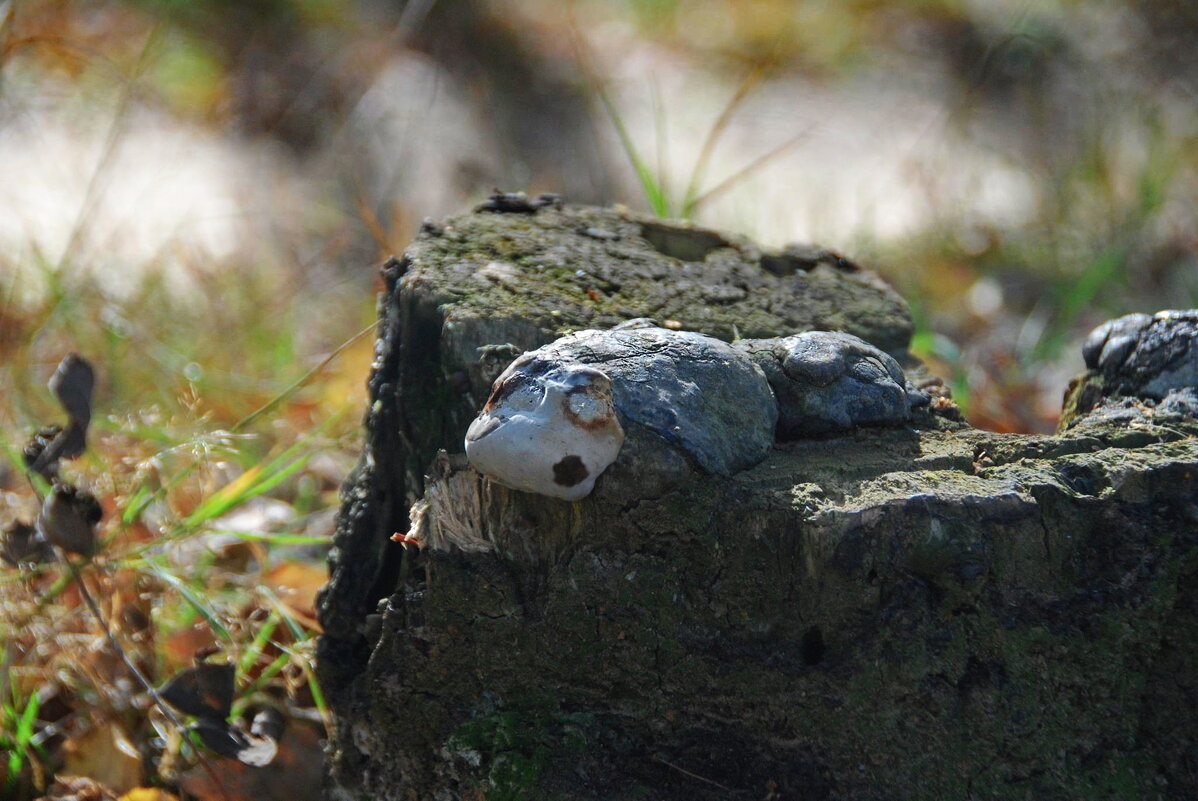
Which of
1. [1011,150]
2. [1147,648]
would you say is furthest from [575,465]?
→ [1011,150]

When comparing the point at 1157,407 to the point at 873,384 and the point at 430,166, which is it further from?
the point at 430,166

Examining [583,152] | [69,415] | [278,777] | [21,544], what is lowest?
[278,777]

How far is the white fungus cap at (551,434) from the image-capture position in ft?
3.87

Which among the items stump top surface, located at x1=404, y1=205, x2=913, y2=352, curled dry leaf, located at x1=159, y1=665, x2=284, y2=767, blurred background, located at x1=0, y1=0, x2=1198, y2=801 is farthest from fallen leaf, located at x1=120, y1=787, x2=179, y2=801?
stump top surface, located at x1=404, y1=205, x2=913, y2=352

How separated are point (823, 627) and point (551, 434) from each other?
1.38 ft

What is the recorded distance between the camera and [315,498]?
106 inches

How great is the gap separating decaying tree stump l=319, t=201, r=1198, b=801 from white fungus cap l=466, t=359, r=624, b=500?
2.6 inches

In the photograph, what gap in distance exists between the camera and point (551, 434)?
118 centimetres

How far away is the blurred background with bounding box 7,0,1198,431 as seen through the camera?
11.0 feet

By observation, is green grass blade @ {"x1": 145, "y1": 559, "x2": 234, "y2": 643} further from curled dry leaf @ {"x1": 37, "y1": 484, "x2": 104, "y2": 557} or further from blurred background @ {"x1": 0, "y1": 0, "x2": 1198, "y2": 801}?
curled dry leaf @ {"x1": 37, "y1": 484, "x2": 104, "y2": 557}

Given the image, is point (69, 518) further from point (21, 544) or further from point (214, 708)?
point (214, 708)

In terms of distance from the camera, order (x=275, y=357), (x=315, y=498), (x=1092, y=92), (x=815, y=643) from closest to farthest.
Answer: (x=815, y=643) → (x=315, y=498) → (x=275, y=357) → (x=1092, y=92)

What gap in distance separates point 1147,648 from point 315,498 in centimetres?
196

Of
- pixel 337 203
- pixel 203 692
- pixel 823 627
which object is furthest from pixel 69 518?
pixel 337 203
